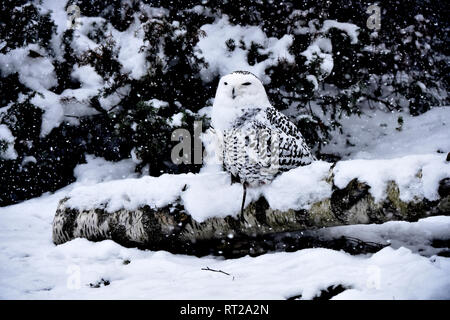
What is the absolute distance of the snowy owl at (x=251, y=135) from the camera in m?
2.43

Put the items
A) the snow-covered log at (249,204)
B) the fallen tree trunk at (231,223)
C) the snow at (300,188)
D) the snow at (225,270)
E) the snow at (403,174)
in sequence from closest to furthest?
the snow at (225,270)
the snow at (403,174)
the snow-covered log at (249,204)
the fallen tree trunk at (231,223)
the snow at (300,188)

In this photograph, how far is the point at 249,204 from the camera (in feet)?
7.72

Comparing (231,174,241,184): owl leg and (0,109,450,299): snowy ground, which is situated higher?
(231,174,241,184): owl leg

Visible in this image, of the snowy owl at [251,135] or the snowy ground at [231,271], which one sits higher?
the snowy owl at [251,135]

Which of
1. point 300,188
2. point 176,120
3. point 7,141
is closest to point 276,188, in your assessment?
point 300,188

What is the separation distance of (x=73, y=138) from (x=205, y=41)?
2.40 meters

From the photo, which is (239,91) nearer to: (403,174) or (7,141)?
(403,174)

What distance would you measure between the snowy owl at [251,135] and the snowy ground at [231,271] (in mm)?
627

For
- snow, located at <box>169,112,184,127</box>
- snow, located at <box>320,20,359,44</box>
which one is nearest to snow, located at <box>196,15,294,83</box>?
snow, located at <box>320,20,359,44</box>

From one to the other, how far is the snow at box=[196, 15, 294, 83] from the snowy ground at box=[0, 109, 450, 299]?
7.96ft

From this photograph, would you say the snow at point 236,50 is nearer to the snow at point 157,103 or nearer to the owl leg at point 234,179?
the snow at point 157,103

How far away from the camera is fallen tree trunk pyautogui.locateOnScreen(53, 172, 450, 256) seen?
1979 millimetres

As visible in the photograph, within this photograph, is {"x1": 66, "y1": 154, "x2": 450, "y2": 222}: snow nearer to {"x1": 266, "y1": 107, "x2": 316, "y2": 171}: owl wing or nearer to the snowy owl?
the snowy owl

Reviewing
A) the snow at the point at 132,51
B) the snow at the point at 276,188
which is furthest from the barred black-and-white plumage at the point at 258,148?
the snow at the point at 132,51
